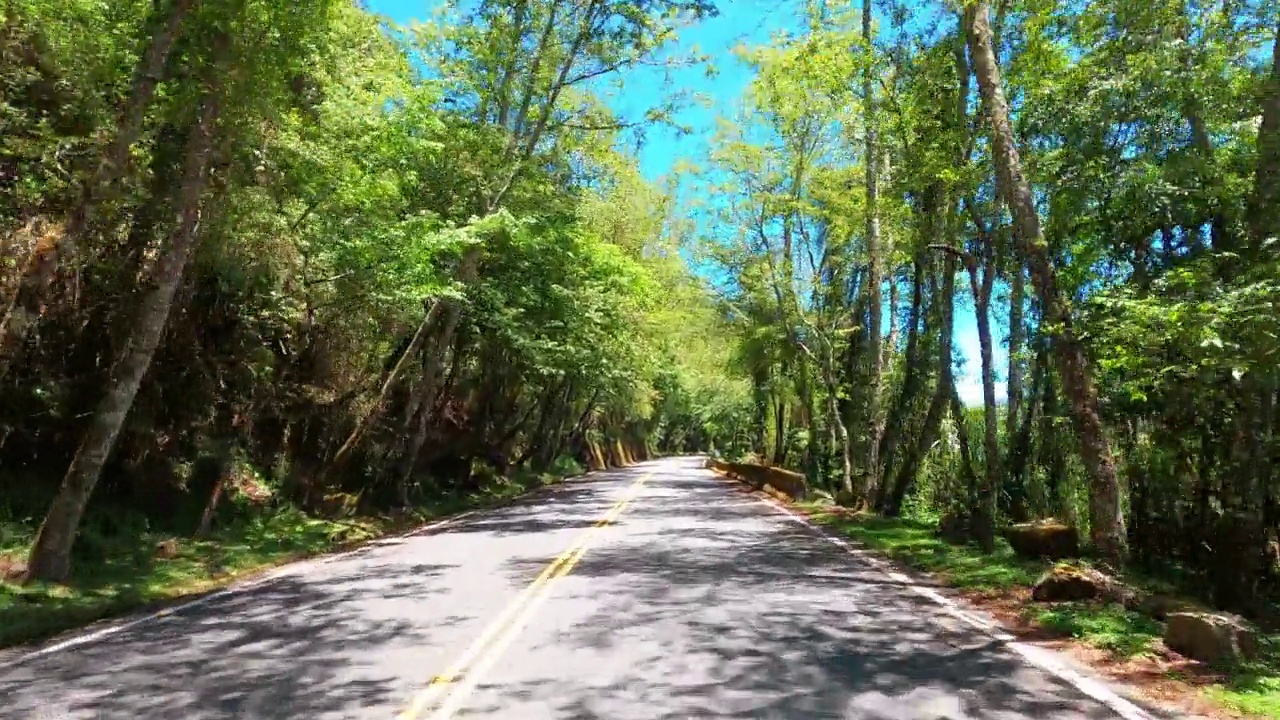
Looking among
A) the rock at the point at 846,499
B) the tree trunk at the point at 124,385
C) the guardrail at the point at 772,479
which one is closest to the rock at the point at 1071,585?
the tree trunk at the point at 124,385

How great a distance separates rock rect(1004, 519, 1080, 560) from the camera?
1256 centimetres

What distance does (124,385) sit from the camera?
10.7m

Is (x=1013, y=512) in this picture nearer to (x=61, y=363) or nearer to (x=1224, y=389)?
(x=1224, y=389)

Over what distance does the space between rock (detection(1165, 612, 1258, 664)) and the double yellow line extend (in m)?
5.38

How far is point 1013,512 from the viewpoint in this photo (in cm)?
1894

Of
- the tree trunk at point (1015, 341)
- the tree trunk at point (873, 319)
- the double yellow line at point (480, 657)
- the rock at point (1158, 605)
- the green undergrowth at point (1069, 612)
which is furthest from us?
the tree trunk at point (873, 319)

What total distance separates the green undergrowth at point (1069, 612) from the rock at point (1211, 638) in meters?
0.13

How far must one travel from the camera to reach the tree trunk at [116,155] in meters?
9.91

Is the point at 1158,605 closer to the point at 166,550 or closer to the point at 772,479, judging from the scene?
the point at 166,550

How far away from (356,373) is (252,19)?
1104cm

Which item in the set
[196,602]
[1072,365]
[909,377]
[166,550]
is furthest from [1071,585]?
[909,377]

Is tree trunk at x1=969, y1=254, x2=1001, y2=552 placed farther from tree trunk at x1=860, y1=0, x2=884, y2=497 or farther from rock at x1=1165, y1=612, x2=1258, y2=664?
rock at x1=1165, y1=612, x2=1258, y2=664

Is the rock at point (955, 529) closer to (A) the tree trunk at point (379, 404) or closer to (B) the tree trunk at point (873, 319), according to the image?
(B) the tree trunk at point (873, 319)

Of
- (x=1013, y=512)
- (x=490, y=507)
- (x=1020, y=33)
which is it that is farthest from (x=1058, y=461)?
(x=490, y=507)
